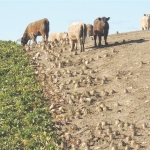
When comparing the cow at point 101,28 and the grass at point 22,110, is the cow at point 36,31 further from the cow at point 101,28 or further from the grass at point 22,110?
the cow at point 101,28

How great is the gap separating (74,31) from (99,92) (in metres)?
7.81

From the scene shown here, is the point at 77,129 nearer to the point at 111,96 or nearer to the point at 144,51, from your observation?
the point at 111,96

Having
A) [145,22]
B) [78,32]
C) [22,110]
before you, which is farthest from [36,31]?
[22,110]

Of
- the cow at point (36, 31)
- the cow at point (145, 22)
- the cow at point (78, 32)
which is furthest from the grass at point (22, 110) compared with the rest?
the cow at point (145, 22)

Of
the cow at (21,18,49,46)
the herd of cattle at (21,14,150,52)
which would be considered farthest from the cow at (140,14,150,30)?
the cow at (21,18,49,46)

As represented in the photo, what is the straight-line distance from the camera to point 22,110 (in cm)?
1853

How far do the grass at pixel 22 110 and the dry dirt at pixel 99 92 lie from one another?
0.43 m

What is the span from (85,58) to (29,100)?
5.72 m

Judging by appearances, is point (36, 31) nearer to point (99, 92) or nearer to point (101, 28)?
point (101, 28)

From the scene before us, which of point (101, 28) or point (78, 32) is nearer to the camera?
point (78, 32)

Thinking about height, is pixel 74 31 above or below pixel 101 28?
below

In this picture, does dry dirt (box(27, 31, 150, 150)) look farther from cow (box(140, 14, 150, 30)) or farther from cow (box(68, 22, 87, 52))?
cow (box(140, 14, 150, 30))

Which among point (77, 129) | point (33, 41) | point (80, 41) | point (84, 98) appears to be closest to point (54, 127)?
point (77, 129)

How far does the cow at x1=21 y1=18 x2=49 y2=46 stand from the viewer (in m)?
32.8
